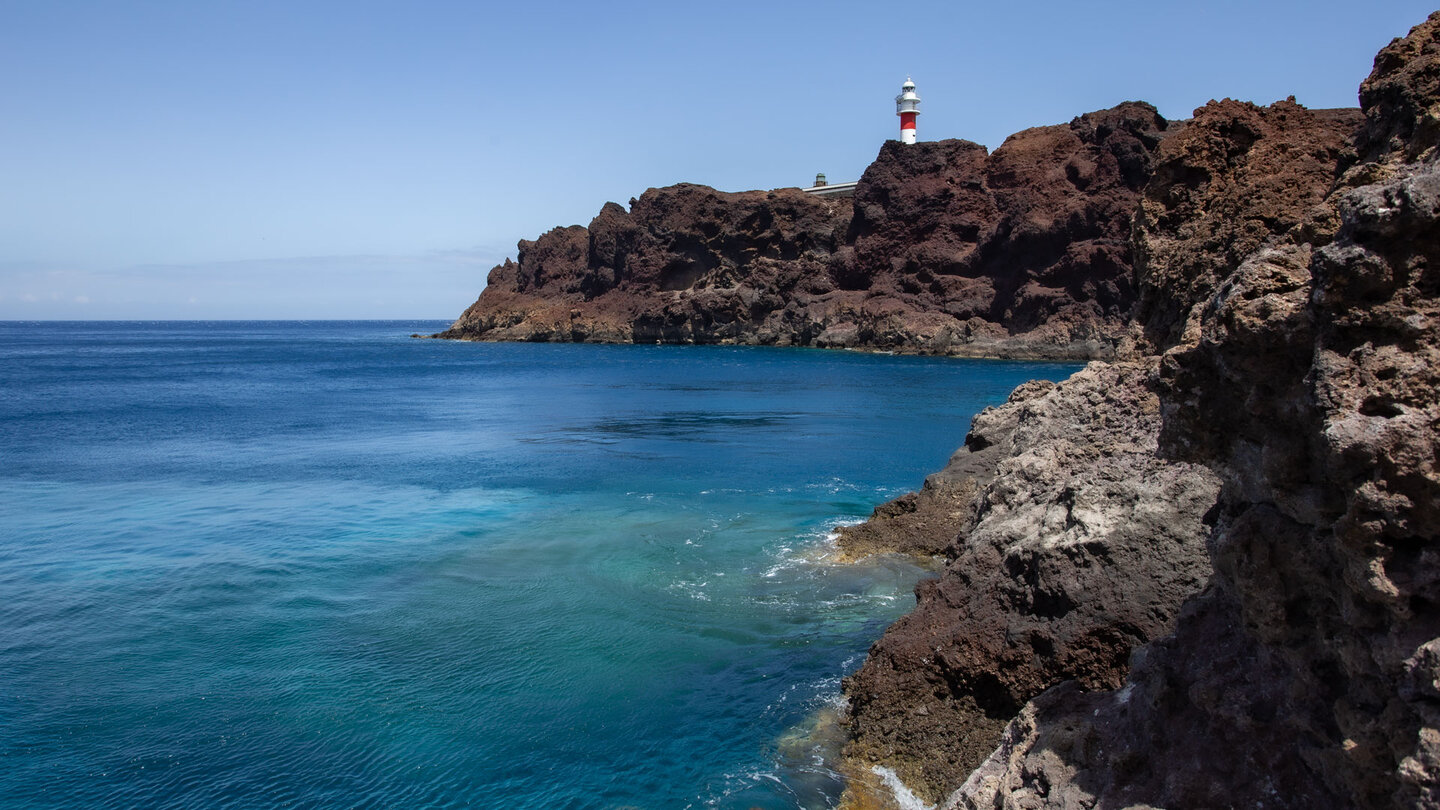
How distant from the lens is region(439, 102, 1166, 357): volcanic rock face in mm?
57772

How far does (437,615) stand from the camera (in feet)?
32.6

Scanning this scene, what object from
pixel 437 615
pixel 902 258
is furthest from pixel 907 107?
pixel 437 615

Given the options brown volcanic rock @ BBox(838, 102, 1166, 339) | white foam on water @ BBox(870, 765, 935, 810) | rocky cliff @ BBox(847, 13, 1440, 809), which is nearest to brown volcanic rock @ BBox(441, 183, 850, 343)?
brown volcanic rock @ BBox(838, 102, 1166, 339)

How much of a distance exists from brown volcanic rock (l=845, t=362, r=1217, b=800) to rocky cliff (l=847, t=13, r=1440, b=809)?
2 cm

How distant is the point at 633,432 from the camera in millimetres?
26062

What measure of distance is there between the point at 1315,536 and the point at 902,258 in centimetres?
6977

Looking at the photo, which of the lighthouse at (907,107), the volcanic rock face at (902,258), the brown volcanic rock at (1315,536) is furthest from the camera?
the lighthouse at (907,107)

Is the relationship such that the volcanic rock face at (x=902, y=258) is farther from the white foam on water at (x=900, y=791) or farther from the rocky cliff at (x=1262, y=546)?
the white foam on water at (x=900, y=791)

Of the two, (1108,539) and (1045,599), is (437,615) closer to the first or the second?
(1045,599)

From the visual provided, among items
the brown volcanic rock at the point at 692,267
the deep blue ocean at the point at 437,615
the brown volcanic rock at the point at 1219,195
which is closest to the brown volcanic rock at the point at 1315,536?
the brown volcanic rock at the point at 1219,195

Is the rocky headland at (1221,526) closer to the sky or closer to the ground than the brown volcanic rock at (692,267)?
closer to the ground

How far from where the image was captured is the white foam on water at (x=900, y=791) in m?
5.59

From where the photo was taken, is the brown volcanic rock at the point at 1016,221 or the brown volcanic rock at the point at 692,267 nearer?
the brown volcanic rock at the point at 1016,221

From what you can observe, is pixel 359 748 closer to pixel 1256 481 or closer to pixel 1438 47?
pixel 1256 481
